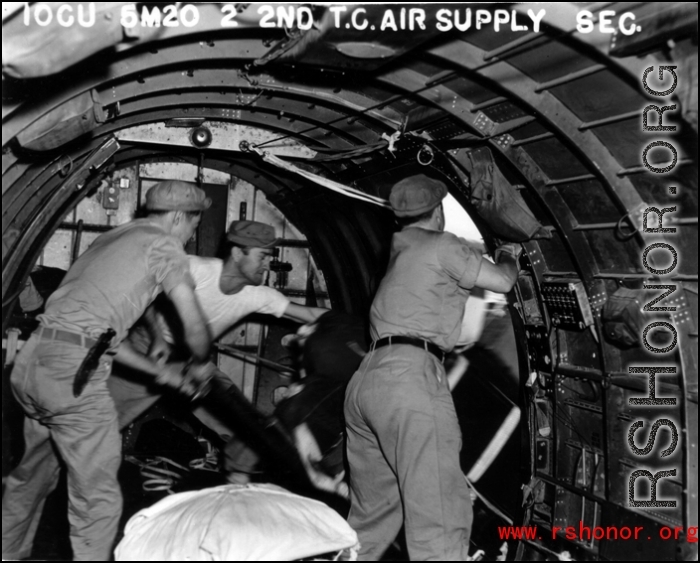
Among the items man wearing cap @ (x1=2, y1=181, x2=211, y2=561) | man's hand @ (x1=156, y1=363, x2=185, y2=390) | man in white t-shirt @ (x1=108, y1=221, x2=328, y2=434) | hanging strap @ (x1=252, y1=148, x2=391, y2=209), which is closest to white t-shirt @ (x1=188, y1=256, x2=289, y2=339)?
man in white t-shirt @ (x1=108, y1=221, x2=328, y2=434)

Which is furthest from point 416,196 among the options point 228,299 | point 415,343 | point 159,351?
point 159,351

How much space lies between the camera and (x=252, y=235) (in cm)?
623

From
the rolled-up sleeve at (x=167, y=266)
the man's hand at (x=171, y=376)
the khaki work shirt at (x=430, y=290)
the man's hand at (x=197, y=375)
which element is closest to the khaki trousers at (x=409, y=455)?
the khaki work shirt at (x=430, y=290)

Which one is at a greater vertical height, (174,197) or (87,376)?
(174,197)

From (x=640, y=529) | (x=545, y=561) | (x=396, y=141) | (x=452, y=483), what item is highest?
(x=396, y=141)

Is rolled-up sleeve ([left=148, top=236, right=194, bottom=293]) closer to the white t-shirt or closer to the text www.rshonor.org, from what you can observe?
the white t-shirt

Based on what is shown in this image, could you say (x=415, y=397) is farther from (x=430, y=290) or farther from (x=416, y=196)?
(x=416, y=196)

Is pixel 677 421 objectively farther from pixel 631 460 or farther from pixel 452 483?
pixel 452 483

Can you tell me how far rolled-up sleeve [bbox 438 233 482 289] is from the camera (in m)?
4.05

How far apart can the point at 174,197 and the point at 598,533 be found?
3919mm

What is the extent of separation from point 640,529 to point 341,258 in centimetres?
508

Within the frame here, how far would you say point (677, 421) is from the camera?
155 inches

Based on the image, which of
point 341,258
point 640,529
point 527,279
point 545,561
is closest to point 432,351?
point 527,279

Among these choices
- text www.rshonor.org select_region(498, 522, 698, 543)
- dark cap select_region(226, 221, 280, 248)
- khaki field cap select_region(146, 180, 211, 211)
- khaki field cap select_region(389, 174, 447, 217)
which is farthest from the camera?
dark cap select_region(226, 221, 280, 248)
